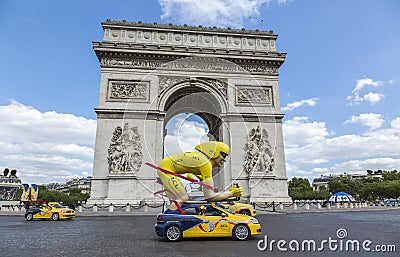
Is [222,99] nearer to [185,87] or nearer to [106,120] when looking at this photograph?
[185,87]

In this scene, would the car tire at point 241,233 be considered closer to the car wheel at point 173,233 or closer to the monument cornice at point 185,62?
the car wheel at point 173,233

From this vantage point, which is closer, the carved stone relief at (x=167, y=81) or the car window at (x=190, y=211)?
the car window at (x=190, y=211)

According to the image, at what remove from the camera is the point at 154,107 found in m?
23.6

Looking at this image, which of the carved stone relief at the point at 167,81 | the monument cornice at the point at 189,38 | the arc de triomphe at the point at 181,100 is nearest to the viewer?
the arc de triomphe at the point at 181,100

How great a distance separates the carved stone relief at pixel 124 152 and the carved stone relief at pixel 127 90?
2.58 m

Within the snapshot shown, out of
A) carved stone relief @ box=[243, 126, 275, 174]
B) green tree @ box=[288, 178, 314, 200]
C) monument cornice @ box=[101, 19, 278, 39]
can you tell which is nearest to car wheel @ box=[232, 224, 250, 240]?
carved stone relief @ box=[243, 126, 275, 174]

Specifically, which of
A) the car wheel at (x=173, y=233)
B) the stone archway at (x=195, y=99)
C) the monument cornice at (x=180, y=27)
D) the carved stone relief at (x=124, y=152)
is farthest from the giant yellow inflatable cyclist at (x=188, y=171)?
the monument cornice at (x=180, y=27)

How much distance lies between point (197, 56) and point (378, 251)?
20627 mm

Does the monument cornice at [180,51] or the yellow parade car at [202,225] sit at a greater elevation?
the monument cornice at [180,51]

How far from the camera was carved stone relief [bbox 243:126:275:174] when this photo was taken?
22969mm

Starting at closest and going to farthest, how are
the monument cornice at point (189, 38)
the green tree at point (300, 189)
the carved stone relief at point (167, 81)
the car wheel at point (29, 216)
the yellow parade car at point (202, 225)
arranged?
the yellow parade car at point (202, 225) < the car wheel at point (29, 216) < the carved stone relief at point (167, 81) < the monument cornice at point (189, 38) < the green tree at point (300, 189)

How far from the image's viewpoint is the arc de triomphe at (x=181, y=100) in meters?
21.9

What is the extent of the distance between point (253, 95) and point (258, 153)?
508 cm

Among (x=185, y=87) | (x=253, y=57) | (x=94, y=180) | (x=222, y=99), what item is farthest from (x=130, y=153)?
(x=253, y=57)
